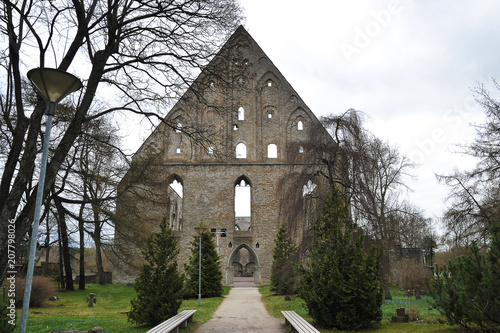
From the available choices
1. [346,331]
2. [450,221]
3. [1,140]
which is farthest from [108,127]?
[450,221]

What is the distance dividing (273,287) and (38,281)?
33.4ft

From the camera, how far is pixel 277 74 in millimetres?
26797

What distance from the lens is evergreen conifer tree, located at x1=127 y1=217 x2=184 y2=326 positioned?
901 centimetres

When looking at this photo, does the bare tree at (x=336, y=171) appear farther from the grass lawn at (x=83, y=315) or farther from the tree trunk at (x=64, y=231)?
the tree trunk at (x=64, y=231)

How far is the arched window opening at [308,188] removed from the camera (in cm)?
1268

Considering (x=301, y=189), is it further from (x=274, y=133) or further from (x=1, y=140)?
(x=274, y=133)

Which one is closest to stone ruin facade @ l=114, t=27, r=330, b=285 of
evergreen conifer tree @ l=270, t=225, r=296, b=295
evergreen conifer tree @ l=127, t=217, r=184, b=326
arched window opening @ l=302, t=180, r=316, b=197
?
evergreen conifer tree @ l=270, t=225, r=296, b=295

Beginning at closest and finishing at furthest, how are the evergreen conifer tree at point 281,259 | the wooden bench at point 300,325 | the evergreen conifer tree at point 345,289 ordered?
the wooden bench at point 300,325
the evergreen conifer tree at point 345,289
the evergreen conifer tree at point 281,259

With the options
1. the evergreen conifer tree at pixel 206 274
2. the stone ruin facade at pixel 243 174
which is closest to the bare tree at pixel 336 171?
the evergreen conifer tree at pixel 206 274

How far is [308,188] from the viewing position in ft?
42.7

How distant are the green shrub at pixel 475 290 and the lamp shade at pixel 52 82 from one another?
6.91 metres

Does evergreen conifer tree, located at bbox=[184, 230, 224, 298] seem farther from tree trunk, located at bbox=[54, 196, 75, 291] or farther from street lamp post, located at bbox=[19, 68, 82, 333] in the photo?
street lamp post, located at bbox=[19, 68, 82, 333]

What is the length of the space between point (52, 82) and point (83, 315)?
9.53m

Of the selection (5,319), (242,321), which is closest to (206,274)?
(242,321)
